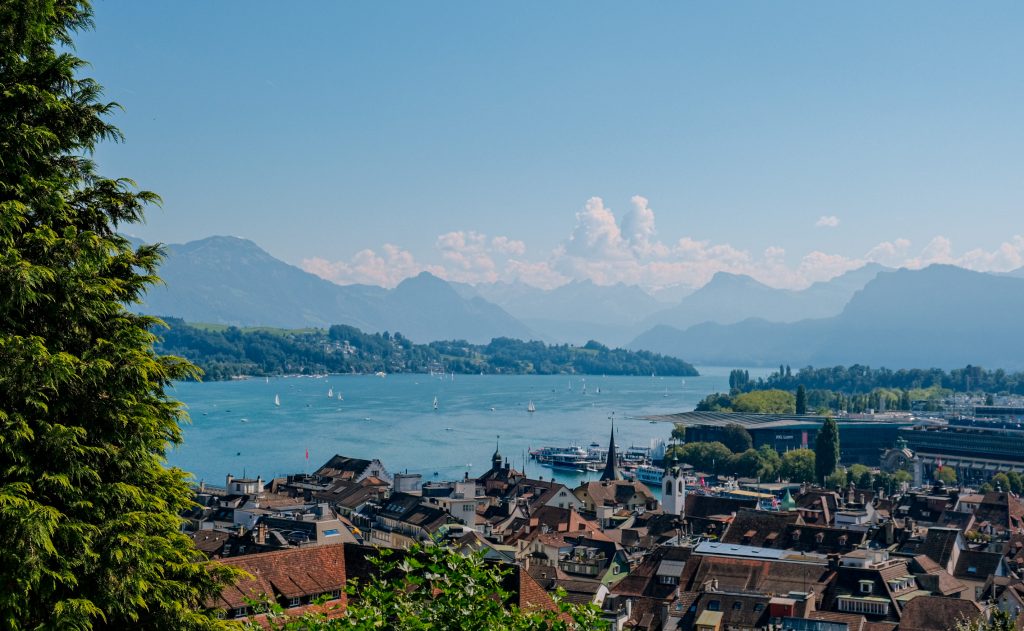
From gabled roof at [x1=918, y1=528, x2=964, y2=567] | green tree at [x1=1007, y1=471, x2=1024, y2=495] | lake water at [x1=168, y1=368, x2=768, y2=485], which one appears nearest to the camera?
gabled roof at [x1=918, y1=528, x2=964, y2=567]

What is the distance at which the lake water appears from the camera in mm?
91562

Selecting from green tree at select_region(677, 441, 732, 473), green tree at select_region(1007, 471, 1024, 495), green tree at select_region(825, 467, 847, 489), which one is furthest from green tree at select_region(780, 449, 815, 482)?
green tree at select_region(1007, 471, 1024, 495)

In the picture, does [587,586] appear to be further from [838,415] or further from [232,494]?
[838,415]

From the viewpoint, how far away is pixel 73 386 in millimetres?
7949

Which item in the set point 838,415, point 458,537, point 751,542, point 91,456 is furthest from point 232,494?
point 838,415

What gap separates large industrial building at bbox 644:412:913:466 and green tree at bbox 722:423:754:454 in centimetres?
104

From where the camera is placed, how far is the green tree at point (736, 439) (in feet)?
343

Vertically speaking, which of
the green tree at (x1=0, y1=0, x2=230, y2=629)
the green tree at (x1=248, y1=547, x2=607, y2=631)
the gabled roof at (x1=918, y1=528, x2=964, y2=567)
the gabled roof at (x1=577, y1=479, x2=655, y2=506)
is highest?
the green tree at (x1=0, y1=0, x2=230, y2=629)

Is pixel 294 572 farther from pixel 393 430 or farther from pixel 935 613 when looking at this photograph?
pixel 393 430

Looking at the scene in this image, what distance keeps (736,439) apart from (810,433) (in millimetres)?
15177

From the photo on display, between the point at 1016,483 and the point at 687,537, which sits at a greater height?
the point at 687,537

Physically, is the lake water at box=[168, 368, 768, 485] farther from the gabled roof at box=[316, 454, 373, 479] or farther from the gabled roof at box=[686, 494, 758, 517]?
the gabled roof at box=[686, 494, 758, 517]

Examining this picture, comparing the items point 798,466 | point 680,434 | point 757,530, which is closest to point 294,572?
point 757,530

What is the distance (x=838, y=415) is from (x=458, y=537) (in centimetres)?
10585
